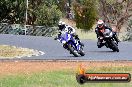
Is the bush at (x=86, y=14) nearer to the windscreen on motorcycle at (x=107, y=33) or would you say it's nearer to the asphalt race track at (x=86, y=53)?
the asphalt race track at (x=86, y=53)

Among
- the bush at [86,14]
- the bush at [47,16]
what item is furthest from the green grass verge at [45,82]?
the bush at [86,14]

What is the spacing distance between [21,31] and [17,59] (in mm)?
23421

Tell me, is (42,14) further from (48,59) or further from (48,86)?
(48,86)

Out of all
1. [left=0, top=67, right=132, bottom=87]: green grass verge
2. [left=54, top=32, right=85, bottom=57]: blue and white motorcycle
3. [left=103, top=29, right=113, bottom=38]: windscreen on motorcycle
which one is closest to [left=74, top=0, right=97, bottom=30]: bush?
[left=103, top=29, right=113, bottom=38]: windscreen on motorcycle

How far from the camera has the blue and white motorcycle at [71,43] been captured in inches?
781

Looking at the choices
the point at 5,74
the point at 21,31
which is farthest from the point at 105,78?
the point at 21,31

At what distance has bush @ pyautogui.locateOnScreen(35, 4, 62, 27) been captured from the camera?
45000mm

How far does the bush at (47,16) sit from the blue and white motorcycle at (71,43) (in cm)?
2438

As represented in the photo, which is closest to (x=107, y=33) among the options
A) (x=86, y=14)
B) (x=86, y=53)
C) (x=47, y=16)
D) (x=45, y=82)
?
(x=86, y=53)

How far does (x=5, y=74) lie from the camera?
1336 cm

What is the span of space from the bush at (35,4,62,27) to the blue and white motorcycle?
2438 centimetres

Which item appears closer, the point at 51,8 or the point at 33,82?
the point at 33,82

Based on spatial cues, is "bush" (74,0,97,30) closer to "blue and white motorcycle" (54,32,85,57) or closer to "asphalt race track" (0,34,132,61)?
"asphalt race track" (0,34,132,61)

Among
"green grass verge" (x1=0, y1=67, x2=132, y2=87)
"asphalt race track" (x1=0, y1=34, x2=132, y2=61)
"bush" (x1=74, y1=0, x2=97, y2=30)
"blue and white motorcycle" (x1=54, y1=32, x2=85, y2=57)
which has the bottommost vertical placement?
"bush" (x1=74, y1=0, x2=97, y2=30)
